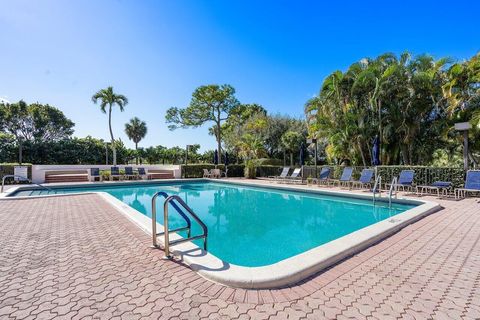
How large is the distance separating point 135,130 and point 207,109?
881 inches

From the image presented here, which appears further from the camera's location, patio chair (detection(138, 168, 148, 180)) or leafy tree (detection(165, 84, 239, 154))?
leafy tree (detection(165, 84, 239, 154))

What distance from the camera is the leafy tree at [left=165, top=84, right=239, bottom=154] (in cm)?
2659

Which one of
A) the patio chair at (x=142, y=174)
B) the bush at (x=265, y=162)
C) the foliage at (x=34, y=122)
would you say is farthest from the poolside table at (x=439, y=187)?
the foliage at (x=34, y=122)

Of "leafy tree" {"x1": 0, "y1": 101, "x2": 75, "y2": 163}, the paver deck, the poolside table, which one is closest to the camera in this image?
the paver deck

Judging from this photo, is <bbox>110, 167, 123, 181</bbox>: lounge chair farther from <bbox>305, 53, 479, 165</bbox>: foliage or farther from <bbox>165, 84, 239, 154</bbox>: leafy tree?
<bbox>305, 53, 479, 165</bbox>: foliage

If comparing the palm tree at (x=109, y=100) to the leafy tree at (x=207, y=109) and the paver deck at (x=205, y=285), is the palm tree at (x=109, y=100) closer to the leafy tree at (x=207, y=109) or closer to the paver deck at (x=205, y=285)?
the leafy tree at (x=207, y=109)

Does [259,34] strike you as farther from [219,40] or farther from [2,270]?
[2,270]

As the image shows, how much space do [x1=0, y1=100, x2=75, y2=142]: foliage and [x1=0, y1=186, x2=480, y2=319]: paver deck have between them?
31811 mm

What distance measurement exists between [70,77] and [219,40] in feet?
30.2

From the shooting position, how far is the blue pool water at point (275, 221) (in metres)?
5.05

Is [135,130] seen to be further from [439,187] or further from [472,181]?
[472,181]

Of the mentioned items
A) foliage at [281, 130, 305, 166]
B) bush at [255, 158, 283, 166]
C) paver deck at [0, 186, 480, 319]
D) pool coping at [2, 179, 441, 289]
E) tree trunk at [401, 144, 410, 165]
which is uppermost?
foliage at [281, 130, 305, 166]

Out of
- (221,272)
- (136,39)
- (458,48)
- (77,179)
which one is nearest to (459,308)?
(221,272)

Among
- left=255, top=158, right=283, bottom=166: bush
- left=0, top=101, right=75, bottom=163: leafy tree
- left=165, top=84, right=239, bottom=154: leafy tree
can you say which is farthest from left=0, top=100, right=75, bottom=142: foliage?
left=255, top=158, right=283, bottom=166: bush
